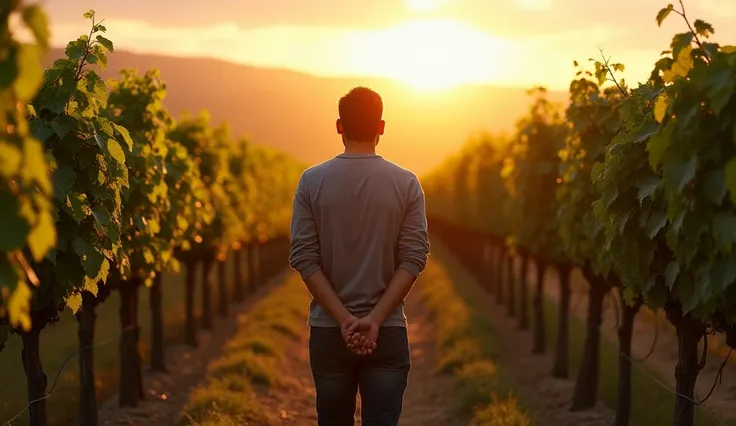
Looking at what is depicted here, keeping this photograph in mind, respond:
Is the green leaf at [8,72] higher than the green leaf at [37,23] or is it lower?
lower

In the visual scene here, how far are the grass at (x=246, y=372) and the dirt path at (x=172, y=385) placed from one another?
0.47 meters

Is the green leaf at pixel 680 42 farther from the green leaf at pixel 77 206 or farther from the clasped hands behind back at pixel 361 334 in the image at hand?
the green leaf at pixel 77 206

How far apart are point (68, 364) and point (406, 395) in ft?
21.9

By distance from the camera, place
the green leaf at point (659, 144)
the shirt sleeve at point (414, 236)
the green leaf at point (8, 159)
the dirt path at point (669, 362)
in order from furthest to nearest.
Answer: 1. the dirt path at point (669, 362)
2. the green leaf at point (659, 144)
3. the shirt sleeve at point (414, 236)
4. the green leaf at point (8, 159)

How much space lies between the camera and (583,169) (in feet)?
43.5

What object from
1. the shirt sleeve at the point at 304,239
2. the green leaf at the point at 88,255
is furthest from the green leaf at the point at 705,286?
the green leaf at the point at 88,255

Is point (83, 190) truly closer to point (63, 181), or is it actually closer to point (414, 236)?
point (63, 181)

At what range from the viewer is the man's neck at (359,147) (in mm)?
5762

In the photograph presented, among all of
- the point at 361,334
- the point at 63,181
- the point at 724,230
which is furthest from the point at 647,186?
the point at 63,181

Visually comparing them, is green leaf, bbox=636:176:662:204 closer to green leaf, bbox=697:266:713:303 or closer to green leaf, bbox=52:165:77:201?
green leaf, bbox=697:266:713:303

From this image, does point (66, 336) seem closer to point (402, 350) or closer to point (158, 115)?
point (158, 115)

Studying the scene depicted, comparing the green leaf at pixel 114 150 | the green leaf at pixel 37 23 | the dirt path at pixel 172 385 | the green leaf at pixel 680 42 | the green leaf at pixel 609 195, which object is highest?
the green leaf at pixel 680 42

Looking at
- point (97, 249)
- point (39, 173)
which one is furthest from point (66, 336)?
point (39, 173)

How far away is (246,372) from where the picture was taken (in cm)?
1664
